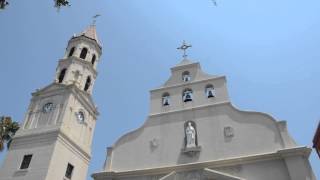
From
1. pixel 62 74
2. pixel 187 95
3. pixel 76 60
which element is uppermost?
pixel 76 60

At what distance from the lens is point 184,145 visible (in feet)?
58.2

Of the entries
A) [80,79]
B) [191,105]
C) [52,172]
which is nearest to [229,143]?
[191,105]

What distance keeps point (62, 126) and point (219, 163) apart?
1606 cm

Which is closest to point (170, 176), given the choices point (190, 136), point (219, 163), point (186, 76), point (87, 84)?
point (190, 136)

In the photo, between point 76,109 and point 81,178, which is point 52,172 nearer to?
point 81,178

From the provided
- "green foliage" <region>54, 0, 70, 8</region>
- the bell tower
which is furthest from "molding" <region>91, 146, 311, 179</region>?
"green foliage" <region>54, 0, 70, 8</region>

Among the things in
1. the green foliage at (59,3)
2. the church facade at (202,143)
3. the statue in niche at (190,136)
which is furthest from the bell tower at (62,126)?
the green foliage at (59,3)

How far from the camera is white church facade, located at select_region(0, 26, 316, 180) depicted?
51.6ft

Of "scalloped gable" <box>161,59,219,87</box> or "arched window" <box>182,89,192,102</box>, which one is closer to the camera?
"arched window" <box>182,89,192,102</box>

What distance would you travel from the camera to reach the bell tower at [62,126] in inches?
989

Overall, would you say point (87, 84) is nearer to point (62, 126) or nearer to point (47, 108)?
point (47, 108)

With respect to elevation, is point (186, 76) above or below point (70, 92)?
below

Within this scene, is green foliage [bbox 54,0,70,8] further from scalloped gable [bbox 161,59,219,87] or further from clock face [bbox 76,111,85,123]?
clock face [bbox 76,111,85,123]

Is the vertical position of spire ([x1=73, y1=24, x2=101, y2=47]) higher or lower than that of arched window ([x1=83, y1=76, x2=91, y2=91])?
higher
